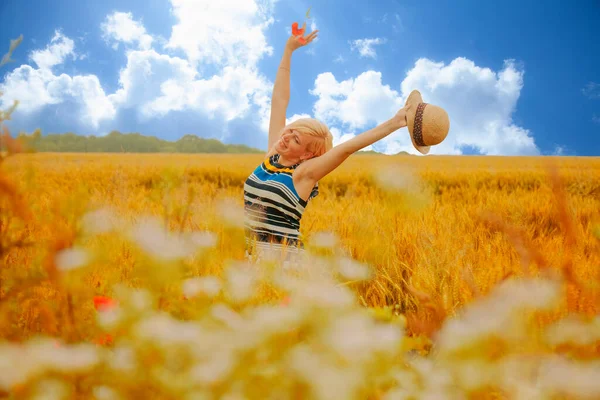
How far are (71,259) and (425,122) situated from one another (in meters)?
1.30

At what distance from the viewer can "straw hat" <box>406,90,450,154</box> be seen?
1530 millimetres

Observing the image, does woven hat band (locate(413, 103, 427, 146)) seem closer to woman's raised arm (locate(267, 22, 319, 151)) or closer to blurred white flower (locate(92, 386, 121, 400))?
woman's raised arm (locate(267, 22, 319, 151))

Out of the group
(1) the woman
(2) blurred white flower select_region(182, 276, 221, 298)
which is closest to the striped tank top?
(1) the woman

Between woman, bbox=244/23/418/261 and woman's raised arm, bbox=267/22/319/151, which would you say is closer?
woman, bbox=244/23/418/261

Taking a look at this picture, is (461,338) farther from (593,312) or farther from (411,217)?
(411,217)

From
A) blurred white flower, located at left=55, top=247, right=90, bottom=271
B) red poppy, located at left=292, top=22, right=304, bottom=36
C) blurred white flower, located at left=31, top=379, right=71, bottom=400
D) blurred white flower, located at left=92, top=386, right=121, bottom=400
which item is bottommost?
blurred white flower, located at left=92, top=386, right=121, bottom=400

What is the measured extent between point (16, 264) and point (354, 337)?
1343mm

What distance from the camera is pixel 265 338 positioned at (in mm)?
490

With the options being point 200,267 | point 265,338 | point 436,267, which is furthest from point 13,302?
point 436,267

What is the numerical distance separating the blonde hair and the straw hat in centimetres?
52

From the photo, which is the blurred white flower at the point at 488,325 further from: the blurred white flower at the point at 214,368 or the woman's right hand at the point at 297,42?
the woman's right hand at the point at 297,42

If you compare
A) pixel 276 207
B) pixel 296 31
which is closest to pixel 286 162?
pixel 276 207

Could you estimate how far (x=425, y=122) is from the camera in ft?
5.01

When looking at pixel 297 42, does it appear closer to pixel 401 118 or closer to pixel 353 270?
pixel 401 118
